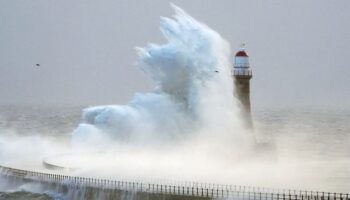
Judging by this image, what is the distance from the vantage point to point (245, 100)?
162 feet

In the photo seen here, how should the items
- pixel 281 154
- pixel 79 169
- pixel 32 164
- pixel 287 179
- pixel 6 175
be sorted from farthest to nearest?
pixel 281 154 → pixel 32 164 → pixel 6 175 → pixel 79 169 → pixel 287 179

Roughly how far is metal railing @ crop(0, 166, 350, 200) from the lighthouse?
1431 cm

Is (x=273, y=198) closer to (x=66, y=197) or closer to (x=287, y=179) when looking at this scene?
(x=287, y=179)

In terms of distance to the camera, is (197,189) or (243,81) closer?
(197,189)

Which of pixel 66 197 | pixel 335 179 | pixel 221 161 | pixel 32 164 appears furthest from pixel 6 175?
pixel 335 179

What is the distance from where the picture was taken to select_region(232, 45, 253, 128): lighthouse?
49.3 meters

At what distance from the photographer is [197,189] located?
3359 centimetres

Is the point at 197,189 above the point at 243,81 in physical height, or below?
below

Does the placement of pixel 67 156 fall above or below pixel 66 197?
above

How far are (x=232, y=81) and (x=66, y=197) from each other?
1716 cm

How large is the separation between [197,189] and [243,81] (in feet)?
56.9

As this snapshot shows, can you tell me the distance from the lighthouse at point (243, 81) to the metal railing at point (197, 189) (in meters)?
14.3

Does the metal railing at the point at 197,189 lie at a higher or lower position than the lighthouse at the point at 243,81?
lower

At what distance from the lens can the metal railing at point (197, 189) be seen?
104ft
